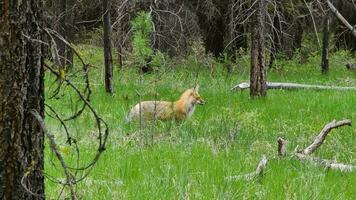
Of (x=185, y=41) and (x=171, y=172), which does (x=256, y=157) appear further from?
(x=185, y=41)

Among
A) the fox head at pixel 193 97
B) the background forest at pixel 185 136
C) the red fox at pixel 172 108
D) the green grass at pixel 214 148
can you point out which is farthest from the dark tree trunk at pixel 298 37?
the red fox at pixel 172 108

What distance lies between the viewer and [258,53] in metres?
14.9

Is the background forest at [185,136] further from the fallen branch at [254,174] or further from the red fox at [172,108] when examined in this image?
the red fox at [172,108]

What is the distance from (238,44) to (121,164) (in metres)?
22.6

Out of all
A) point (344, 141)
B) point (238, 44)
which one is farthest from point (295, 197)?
point (238, 44)

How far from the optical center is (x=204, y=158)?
7.34 metres

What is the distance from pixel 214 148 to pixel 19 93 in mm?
5102

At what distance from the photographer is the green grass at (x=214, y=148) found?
228 inches

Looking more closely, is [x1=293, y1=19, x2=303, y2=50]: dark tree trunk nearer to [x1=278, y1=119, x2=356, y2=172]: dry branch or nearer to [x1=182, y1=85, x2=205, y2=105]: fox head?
[x1=182, y1=85, x2=205, y2=105]: fox head

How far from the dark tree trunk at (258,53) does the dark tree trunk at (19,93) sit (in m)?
11.5

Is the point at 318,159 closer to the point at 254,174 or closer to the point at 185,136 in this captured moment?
the point at 254,174

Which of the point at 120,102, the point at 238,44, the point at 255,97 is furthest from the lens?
the point at 238,44

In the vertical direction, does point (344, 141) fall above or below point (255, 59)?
below

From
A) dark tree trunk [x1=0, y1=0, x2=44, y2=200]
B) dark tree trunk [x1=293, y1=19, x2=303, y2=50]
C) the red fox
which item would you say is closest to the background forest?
dark tree trunk [x1=0, y1=0, x2=44, y2=200]
